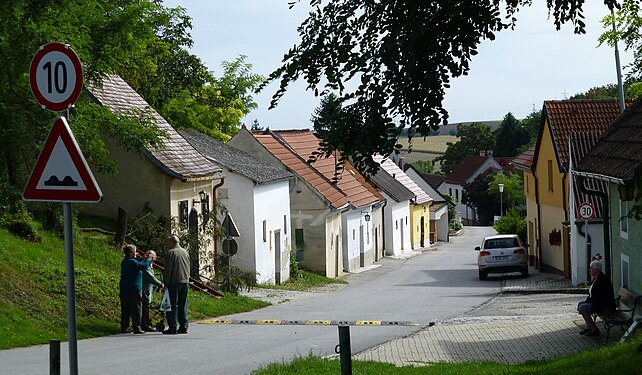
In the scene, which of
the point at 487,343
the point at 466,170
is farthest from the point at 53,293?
the point at 466,170

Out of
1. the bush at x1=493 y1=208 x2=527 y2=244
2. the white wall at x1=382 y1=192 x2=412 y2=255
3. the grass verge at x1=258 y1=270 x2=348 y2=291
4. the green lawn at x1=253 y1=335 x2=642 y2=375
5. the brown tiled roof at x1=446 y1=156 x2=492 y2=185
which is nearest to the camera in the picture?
the green lawn at x1=253 y1=335 x2=642 y2=375

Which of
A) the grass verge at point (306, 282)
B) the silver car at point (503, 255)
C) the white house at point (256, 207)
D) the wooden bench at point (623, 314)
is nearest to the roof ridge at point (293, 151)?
the grass verge at point (306, 282)

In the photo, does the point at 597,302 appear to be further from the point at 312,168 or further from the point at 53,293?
the point at 312,168

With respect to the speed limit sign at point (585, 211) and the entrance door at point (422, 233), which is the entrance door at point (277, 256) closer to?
the speed limit sign at point (585, 211)

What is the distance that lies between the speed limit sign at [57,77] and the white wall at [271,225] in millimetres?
28804

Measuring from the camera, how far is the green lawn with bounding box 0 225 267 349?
57.3ft

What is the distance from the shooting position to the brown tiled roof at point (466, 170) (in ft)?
425

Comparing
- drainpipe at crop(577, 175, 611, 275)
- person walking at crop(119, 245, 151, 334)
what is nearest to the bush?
drainpipe at crop(577, 175, 611, 275)

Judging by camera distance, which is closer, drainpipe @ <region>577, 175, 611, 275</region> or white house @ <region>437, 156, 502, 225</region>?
drainpipe @ <region>577, 175, 611, 275</region>

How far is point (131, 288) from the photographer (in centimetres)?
1889

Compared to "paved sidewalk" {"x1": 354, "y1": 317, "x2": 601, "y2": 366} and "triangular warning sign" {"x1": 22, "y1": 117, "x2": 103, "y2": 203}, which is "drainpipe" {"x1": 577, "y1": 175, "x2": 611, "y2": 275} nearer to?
"paved sidewalk" {"x1": 354, "y1": 317, "x2": 601, "y2": 366}

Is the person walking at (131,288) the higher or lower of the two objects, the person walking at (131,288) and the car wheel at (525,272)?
the higher

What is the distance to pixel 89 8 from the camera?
20.5 metres

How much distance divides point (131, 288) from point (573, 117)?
80.7 ft
